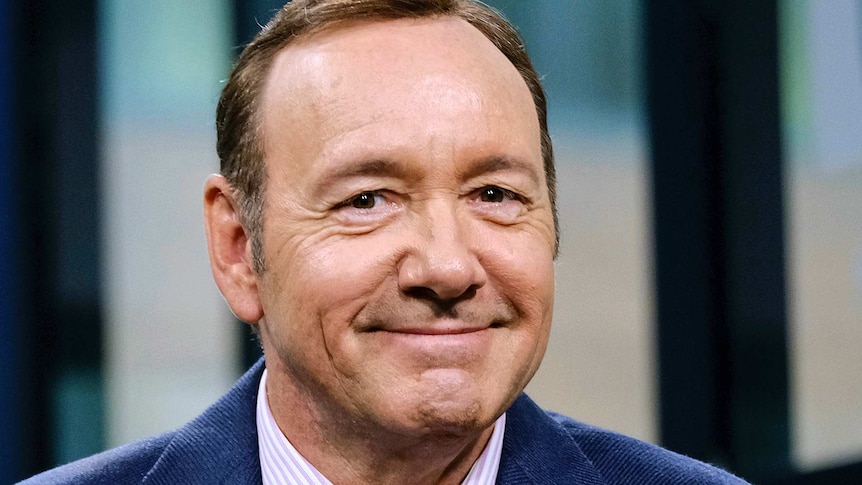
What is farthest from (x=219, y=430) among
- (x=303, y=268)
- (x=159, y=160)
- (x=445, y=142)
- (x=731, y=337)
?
(x=731, y=337)

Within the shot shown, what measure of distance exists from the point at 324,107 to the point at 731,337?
3030 millimetres

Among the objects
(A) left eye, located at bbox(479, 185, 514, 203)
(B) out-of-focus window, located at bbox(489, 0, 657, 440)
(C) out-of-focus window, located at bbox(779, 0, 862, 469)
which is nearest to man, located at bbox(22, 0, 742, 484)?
(A) left eye, located at bbox(479, 185, 514, 203)

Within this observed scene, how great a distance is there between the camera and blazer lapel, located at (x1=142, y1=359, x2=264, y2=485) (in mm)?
1553

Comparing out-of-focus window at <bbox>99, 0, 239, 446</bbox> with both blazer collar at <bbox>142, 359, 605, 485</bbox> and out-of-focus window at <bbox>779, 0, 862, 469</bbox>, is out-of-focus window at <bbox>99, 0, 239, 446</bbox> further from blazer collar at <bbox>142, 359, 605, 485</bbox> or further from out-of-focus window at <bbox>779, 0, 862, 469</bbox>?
out-of-focus window at <bbox>779, 0, 862, 469</bbox>

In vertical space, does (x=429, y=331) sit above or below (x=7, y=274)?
above

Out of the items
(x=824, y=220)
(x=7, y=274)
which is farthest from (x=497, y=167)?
(x=824, y=220)

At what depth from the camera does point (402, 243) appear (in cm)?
135

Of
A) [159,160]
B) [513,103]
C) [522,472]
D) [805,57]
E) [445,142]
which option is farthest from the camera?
[805,57]

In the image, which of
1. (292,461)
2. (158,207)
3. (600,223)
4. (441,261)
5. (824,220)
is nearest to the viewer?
(441,261)

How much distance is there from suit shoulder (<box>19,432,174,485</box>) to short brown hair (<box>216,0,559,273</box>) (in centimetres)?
37

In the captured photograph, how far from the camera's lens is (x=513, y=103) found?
147cm

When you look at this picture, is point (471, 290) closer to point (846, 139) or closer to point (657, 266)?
point (657, 266)

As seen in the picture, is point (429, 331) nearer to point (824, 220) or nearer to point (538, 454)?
point (538, 454)

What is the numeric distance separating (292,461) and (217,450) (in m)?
0.13
